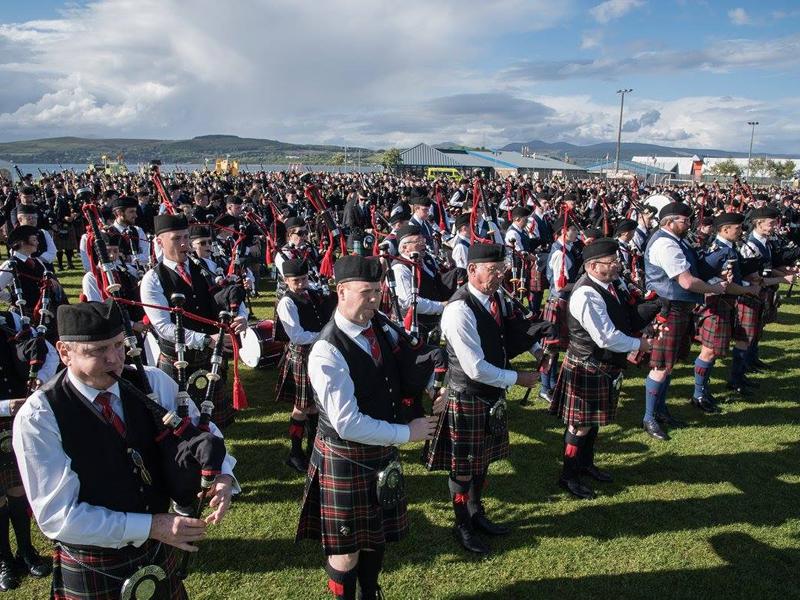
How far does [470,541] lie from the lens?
3.81 m

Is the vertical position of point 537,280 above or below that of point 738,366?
above

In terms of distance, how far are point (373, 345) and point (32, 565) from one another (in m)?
2.72

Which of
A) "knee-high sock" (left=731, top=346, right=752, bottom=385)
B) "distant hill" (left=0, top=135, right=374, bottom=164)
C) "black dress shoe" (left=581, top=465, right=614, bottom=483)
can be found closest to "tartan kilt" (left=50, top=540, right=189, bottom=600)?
"black dress shoe" (left=581, top=465, right=614, bottom=483)

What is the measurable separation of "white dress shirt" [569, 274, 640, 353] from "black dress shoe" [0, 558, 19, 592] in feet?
13.8

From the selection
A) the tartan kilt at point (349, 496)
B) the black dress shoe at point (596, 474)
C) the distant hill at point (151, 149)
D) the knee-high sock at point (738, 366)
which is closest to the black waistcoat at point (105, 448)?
the tartan kilt at point (349, 496)

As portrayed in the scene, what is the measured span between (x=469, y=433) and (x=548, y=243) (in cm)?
746

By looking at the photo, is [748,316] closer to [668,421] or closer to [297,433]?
[668,421]

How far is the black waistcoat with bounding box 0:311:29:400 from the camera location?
3.28 meters

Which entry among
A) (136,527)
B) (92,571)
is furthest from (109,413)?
(92,571)

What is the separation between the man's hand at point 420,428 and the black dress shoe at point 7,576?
2744mm

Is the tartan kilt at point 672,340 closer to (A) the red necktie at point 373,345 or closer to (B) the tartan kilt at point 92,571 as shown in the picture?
(A) the red necktie at point 373,345

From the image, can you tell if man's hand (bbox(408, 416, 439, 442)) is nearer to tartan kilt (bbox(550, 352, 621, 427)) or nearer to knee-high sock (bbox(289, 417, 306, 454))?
tartan kilt (bbox(550, 352, 621, 427))

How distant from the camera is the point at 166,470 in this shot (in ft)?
6.88

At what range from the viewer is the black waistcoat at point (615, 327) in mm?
4215
